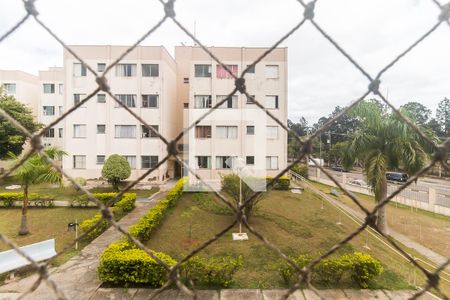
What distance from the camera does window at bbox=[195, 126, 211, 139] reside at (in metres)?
19.9

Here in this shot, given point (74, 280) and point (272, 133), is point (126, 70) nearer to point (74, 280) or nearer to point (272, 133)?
point (272, 133)

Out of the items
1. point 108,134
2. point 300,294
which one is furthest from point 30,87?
point 300,294

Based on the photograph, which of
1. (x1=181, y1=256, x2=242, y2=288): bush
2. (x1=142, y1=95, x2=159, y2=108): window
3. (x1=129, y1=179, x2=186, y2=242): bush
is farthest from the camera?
(x1=142, y1=95, x2=159, y2=108): window

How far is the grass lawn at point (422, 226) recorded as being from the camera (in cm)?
991

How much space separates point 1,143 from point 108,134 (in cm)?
762

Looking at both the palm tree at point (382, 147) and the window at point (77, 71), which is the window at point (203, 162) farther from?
the palm tree at point (382, 147)

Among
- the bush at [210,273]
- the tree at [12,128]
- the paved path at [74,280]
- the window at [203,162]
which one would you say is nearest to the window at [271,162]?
the window at [203,162]

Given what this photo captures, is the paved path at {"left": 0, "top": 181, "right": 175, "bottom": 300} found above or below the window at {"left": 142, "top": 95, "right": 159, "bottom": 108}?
below

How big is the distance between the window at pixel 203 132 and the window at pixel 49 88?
55.9 ft

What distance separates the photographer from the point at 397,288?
6285 mm

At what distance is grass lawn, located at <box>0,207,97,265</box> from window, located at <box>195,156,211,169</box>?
339 inches

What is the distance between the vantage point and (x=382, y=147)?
34.3 feet

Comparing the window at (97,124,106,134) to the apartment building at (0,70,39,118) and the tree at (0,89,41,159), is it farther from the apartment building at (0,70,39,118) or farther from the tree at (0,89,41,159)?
the apartment building at (0,70,39,118)

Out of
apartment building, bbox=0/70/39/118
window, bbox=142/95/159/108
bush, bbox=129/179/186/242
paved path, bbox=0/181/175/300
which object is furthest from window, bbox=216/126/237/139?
apartment building, bbox=0/70/39/118
